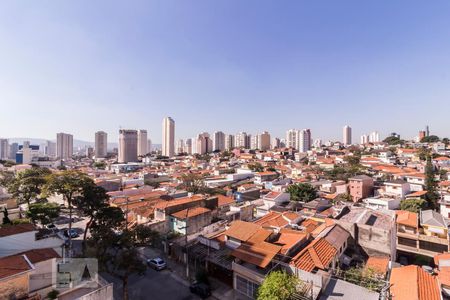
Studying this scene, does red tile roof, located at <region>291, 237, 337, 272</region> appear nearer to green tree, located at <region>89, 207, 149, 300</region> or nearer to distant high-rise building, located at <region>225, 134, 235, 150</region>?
green tree, located at <region>89, 207, 149, 300</region>

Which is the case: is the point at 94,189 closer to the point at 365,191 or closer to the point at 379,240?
the point at 379,240

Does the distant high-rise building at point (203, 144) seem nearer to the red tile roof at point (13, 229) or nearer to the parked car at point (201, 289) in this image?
the red tile roof at point (13, 229)

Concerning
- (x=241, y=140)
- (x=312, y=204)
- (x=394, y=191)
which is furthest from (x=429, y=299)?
(x=241, y=140)

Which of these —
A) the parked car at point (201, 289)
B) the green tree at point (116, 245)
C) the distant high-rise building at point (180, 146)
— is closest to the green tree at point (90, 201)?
the green tree at point (116, 245)

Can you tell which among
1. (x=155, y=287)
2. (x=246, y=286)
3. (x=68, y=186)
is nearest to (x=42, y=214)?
(x=68, y=186)

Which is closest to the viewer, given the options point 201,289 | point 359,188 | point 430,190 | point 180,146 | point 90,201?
point 201,289

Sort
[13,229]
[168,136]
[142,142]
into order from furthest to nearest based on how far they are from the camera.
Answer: [142,142] < [168,136] < [13,229]

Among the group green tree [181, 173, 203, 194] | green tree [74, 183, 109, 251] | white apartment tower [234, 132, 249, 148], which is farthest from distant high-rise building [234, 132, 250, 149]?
green tree [74, 183, 109, 251]

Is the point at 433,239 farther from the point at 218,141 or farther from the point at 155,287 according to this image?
the point at 218,141
